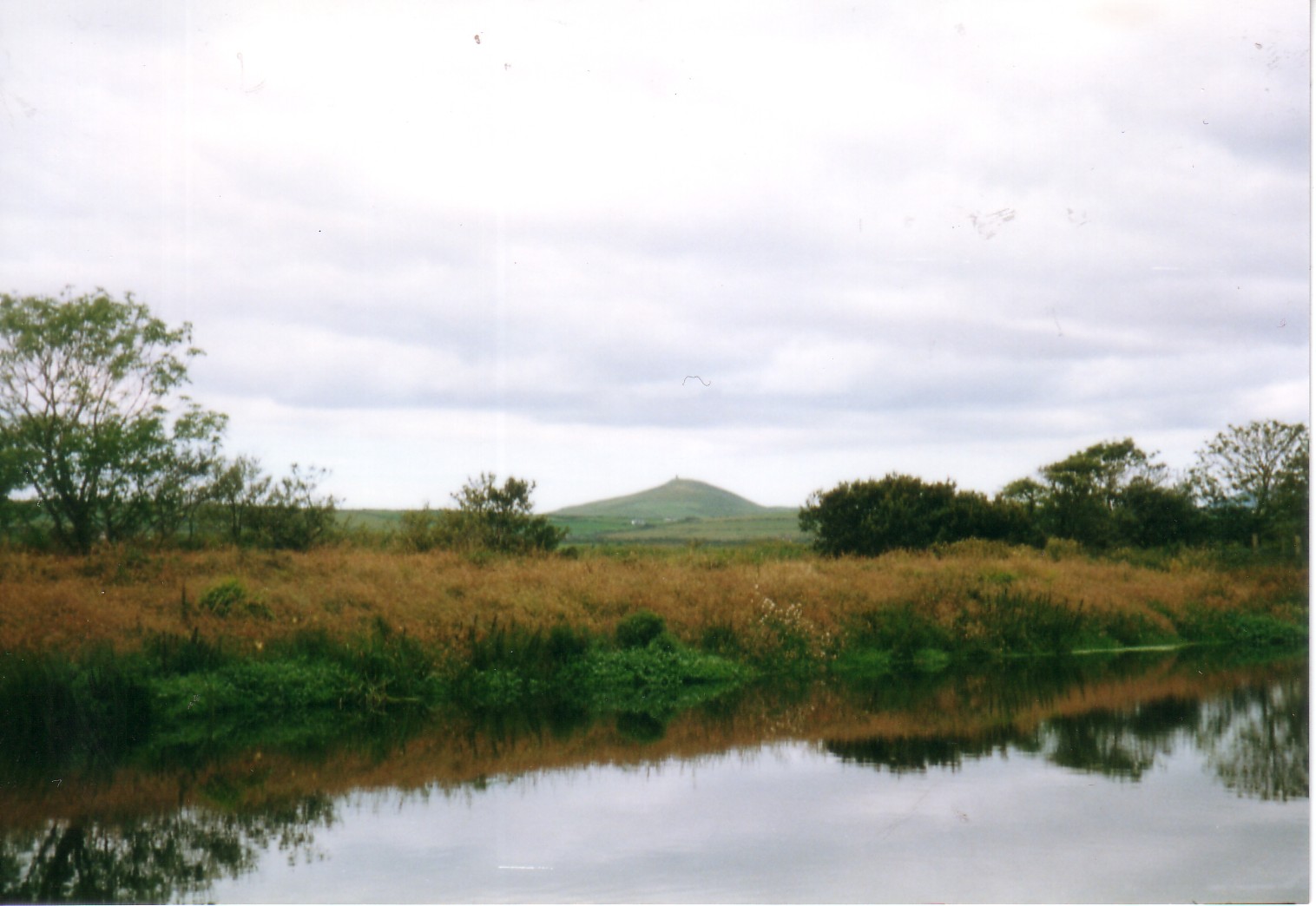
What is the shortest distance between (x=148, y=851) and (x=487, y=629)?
8.56m

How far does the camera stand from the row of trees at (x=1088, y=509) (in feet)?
105

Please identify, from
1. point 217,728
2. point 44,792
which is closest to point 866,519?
point 217,728

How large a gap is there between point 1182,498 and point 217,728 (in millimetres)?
31329

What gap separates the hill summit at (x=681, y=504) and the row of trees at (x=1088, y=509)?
2256 cm

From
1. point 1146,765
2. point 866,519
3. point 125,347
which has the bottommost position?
point 1146,765

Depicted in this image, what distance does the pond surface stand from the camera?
7.81 metres

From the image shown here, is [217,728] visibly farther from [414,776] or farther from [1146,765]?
[1146,765]

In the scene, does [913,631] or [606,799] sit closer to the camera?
[606,799]

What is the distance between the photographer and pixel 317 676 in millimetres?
15422

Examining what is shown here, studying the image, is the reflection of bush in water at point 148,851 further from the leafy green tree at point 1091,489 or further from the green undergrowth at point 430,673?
the leafy green tree at point 1091,489

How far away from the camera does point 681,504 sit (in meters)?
70.0

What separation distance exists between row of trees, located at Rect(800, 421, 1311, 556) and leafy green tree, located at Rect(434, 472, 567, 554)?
12624mm

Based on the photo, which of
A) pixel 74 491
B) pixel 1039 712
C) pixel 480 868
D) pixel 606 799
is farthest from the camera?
pixel 74 491

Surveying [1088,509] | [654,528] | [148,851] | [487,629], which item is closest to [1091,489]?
[1088,509]
